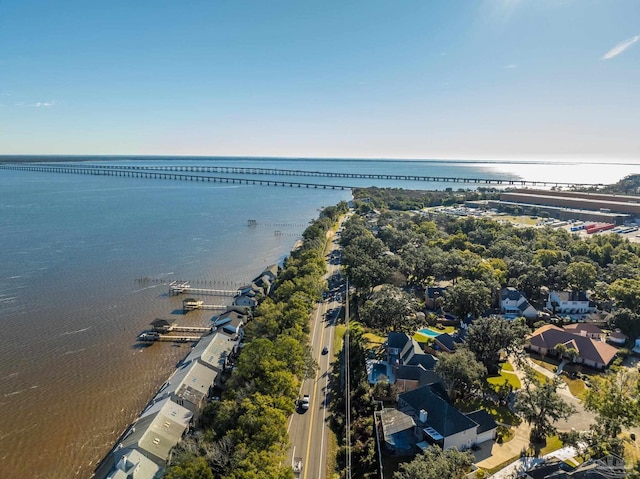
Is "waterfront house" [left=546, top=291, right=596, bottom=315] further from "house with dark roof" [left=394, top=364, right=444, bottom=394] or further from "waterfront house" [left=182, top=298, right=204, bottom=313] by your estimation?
"waterfront house" [left=182, top=298, right=204, bottom=313]

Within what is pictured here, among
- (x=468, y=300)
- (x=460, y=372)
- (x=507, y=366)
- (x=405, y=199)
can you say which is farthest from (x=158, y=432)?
(x=405, y=199)

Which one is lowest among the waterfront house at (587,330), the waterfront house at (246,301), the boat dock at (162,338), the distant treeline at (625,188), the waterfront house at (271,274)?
the boat dock at (162,338)

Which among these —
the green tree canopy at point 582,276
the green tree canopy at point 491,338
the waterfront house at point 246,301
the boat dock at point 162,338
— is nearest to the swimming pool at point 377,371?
the green tree canopy at point 491,338

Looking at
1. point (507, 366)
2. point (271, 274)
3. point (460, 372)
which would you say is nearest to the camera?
point (460, 372)

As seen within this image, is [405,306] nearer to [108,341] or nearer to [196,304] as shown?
[196,304]

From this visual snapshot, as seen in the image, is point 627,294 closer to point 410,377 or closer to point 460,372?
point 460,372

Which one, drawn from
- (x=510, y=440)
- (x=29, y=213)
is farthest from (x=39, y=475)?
(x=29, y=213)

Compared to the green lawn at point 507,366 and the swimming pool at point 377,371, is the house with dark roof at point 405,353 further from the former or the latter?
the green lawn at point 507,366
